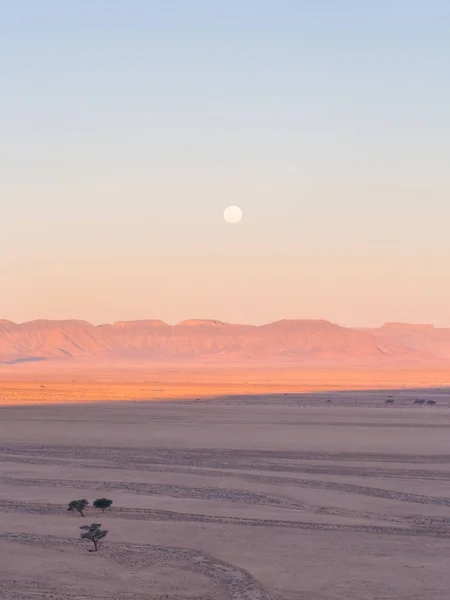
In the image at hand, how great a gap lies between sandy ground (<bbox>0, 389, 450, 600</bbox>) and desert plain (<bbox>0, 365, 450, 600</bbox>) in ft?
0.11

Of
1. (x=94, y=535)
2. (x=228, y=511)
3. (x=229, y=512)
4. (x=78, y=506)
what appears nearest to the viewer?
(x=94, y=535)

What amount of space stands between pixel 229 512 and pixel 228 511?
0.36 feet

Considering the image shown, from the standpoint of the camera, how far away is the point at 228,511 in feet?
61.2

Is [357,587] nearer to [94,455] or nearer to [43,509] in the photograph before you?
[43,509]

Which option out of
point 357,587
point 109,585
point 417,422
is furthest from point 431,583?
point 417,422

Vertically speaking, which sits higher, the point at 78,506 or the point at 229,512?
the point at 78,506

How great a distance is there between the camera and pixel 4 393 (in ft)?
221

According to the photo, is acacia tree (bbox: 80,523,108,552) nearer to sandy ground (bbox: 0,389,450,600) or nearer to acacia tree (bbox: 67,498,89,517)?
sandy ground (bbox: 0,389,450,600)

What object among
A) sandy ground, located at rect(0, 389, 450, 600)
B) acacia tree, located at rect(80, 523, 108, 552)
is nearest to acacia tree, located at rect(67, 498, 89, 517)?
sandy ground, located at rect(0, 389, 450, 600)

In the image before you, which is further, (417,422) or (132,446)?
(417,422)

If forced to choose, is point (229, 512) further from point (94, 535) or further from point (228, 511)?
point (94, 535)

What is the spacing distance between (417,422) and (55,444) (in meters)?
16.1

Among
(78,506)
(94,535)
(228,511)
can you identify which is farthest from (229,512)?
(94,535)

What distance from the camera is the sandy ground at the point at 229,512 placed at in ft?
43.5
